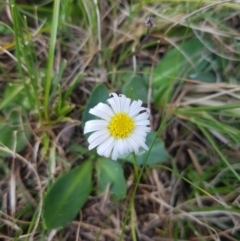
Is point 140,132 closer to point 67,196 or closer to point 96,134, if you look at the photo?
point 96,134

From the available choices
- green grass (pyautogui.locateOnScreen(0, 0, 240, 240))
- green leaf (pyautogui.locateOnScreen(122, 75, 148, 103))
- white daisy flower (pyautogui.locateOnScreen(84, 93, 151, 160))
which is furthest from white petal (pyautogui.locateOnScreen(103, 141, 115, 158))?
green leaf (pyautogui.locateOnScreen(122, 75, 148, 103))

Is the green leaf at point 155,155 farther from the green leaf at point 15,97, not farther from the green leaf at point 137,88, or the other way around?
the green leaf at point 15,97

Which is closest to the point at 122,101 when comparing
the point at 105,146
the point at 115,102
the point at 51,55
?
the point at 115,102

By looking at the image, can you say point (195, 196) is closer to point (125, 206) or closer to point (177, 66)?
point (125, 206)

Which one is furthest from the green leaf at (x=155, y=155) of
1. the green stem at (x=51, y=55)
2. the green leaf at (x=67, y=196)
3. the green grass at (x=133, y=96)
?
the green stem at (x=51, y=55)

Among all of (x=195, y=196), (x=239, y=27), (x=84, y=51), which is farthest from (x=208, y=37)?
(x=195, y=196)
